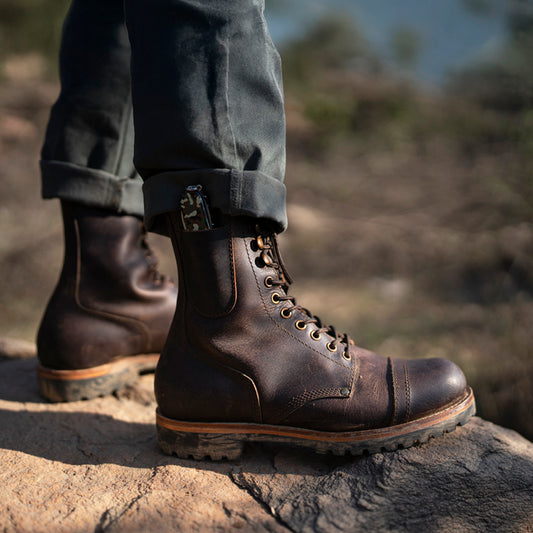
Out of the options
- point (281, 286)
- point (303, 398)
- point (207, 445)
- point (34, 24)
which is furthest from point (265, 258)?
point (34, 24)

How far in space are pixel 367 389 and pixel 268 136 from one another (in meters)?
0.58

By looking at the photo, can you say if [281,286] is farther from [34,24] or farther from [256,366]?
[34,24]

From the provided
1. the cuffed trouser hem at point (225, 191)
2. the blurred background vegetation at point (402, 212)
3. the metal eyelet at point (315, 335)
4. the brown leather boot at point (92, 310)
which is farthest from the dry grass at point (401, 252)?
the cuffed trouser hem at point (225, 191)

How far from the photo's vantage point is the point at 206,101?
101 centimetres

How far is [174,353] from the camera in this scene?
3.81 feet

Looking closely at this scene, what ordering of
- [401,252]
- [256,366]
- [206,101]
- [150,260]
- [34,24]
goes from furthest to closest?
[34,24]
[401,252]
[150,260]
[256,366]
[206,101]

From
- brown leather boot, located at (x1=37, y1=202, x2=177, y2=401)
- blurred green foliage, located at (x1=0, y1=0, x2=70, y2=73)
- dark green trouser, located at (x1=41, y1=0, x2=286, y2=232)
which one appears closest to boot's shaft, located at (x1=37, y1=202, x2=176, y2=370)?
brown leather boot, located at (x1=37, y1=202, x2=177, y2=401)

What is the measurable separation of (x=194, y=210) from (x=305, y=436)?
0.54 metres

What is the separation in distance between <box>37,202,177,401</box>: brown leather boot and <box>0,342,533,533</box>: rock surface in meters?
0.21

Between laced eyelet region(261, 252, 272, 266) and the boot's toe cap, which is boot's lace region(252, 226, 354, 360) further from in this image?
the boot's toe cap

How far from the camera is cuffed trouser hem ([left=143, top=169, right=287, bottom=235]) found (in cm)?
102

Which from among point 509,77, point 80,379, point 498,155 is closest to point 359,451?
point 80,379

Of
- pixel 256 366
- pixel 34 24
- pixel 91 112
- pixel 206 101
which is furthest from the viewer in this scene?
pixel 34 24

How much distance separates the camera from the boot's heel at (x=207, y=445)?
1141mm
